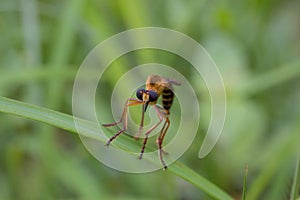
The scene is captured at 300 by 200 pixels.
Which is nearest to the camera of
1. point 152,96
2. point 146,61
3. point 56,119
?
point 56,119

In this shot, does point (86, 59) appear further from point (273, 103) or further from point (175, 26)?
point (273, 103)

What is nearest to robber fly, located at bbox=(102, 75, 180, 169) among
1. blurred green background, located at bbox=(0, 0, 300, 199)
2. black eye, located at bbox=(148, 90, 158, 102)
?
black eye, located at bbox=(148, 90, 158, 102)

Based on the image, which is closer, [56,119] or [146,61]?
[56,119]

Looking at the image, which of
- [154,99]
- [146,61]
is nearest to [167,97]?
[154,99]

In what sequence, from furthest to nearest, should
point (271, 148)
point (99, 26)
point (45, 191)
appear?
point (99, 26) < point (271, 148) < point (45, 191)

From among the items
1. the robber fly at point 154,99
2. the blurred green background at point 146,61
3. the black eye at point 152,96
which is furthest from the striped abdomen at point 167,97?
the blurred green background at point 146,61

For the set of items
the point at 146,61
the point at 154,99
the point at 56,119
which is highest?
the point at 146,61

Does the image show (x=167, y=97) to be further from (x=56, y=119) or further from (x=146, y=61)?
(x=146, y=61)

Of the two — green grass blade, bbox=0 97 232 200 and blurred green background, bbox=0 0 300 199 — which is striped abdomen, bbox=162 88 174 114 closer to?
green grass blade, bbox=0 97 232 200

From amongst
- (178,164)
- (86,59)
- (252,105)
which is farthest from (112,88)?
(178,164)
